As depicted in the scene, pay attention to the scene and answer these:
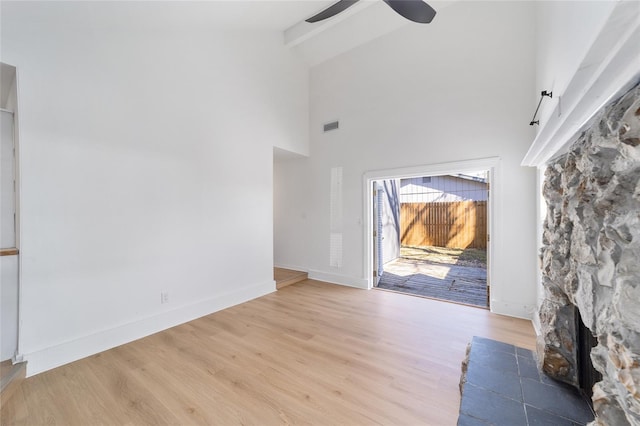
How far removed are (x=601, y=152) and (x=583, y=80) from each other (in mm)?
278

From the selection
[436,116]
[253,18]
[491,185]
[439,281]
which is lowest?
[439,281]

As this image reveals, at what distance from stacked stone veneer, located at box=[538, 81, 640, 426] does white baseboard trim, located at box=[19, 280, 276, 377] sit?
10.6 ft

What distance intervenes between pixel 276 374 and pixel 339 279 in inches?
100

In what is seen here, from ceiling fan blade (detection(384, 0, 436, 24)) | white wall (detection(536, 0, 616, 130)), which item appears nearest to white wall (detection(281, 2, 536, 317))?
white wall (detection(536, 0, 616, 130))

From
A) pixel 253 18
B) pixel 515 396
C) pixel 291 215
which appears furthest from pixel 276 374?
pixel 253 18

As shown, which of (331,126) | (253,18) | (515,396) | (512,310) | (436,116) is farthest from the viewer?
(331,126)

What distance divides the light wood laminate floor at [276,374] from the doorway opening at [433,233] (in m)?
1.20

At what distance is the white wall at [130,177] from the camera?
6.34 feet

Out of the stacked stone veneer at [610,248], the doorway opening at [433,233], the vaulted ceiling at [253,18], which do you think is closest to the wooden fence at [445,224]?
the doorway opening at [433,233]

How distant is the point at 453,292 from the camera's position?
383 centimetres

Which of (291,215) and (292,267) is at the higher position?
(291,215)

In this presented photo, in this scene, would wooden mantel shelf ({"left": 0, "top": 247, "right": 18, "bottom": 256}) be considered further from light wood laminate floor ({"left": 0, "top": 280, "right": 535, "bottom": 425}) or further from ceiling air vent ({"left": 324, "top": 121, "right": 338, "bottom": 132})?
ceiling air vent ({"left": 324, "top": 121, "right": 338, "bottom": 132})

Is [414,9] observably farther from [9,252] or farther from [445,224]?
[445,224]

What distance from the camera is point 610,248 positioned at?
854 millimetres
